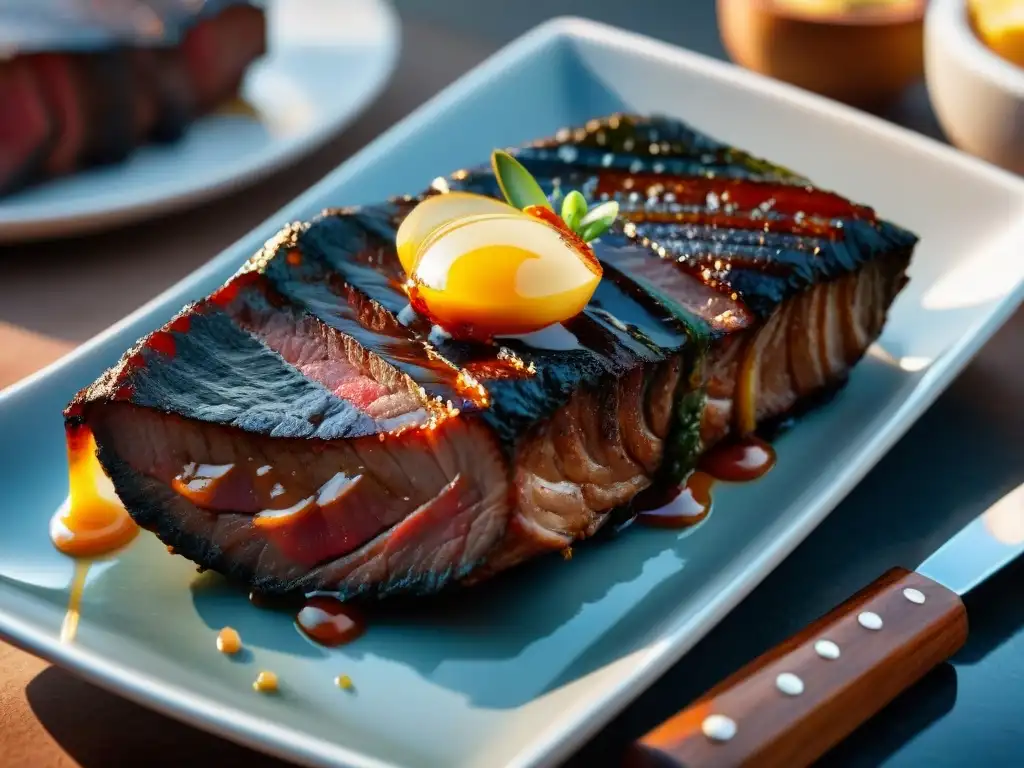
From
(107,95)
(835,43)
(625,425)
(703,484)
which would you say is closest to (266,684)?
(625,425)

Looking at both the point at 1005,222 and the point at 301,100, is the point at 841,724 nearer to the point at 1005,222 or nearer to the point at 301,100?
the point at 1005,222

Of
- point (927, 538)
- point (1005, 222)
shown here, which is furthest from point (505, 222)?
point (1005, 222)

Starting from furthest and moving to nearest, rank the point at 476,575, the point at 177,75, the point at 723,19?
the point at 723,19 → the point at 177,75 → the point at 476,575

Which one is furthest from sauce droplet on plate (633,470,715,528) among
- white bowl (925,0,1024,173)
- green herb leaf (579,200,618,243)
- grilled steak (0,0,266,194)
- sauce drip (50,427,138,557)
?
grilled steak (0,0,266,194)

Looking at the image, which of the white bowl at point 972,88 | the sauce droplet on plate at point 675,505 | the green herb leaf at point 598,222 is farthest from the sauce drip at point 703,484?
the white bowl at point 972,88

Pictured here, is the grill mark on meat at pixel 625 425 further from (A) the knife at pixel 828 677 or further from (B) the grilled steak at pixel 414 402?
(A) the knife at pixel 828 677

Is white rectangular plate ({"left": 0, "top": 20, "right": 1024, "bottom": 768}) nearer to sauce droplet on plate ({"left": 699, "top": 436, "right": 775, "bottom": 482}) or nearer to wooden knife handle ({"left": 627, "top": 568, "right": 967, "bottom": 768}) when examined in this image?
sauce droplet on plate ({"left": 699, "top": 436, "right": 775, "bottom": 482})

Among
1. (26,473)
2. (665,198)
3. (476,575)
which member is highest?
(665,198)
